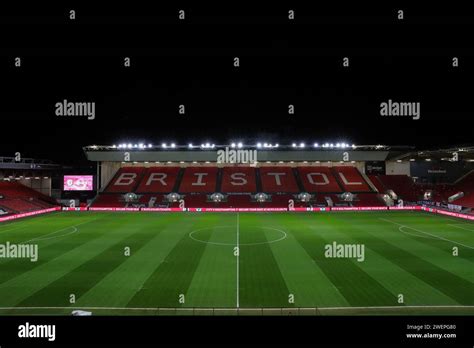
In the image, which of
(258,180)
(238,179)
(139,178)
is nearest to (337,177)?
(258,180)

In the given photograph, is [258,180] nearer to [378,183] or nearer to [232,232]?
[378,183]

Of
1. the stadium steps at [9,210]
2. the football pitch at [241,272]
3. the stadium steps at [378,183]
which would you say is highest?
the stadium steps at [378,183]

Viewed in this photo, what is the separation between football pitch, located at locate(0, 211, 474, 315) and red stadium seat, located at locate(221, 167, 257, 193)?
24.6 meters

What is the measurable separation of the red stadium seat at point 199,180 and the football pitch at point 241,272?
2430 centimetres

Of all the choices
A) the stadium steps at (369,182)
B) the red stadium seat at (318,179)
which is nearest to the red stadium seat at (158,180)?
the red stadium seat at (318,179)

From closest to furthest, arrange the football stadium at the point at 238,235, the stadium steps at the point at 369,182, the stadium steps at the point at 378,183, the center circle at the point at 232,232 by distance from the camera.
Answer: the football stadium at the point at 238,235, the center circle at the point at 232,232, the stadium steps at the point at 369,182, the stadium steps at the point at 378,183

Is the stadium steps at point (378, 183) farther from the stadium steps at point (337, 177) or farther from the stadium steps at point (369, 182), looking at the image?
the stadium steps at point (337, 177)

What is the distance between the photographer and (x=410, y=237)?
23.4 metres

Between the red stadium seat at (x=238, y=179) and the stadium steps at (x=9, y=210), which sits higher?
the red stadium seat at (x=238, y=179)

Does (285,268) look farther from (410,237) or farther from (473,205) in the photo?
(473,205)

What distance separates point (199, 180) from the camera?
53.8 metres

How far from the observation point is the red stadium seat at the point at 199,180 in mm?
51312

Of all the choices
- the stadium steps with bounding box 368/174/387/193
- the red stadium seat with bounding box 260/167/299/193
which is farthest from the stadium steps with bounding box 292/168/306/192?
the stadium steps with bounding box 368/174/387/193

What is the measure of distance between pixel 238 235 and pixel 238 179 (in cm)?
2964
